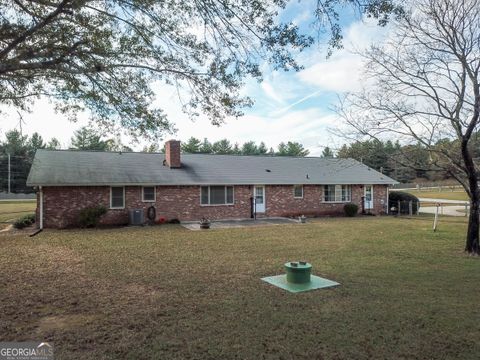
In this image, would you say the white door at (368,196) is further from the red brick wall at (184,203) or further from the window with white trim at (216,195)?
the window with white trim at (216,195)

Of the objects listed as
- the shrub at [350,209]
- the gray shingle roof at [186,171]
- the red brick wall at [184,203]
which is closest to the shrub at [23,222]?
the red brick wall at [184,203]

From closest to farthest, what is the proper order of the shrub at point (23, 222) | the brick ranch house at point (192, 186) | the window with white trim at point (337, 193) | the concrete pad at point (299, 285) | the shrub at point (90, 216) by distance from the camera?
the concrete pad at point (299, 285) → the shrub at point (23, 222) → the shrub at point (90, 216) → the brick ranch house at point (192, 186) → the window with white trim at point (337, 193)

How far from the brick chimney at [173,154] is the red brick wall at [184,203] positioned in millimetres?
2426

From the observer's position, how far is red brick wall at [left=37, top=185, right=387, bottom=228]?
1661cm

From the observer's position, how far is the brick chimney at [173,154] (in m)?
20.9

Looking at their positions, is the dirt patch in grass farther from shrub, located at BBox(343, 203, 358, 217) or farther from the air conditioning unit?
shrub, located at BBox(343, 203, 358, 217)

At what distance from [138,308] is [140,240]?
295 inches

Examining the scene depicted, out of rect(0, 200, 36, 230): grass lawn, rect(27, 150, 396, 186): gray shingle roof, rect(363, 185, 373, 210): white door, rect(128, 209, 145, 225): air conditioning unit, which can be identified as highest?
rect(27, 150, 396, 186): gray shingle roof

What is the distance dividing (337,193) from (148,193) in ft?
41.6

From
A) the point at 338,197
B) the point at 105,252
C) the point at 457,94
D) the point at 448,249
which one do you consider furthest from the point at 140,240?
the point at 338,197

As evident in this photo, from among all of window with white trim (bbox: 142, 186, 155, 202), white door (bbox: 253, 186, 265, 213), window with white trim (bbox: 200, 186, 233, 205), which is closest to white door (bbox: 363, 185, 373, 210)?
white door (bbox: 253, 186, 265, 213)

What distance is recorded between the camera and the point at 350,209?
22.8m

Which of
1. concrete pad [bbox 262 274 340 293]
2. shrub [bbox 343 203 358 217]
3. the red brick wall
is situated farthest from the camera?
shrub [bbox 343 203 358 217]

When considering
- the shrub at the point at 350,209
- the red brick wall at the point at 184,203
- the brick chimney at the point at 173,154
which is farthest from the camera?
the shrub at the point at 350,209
